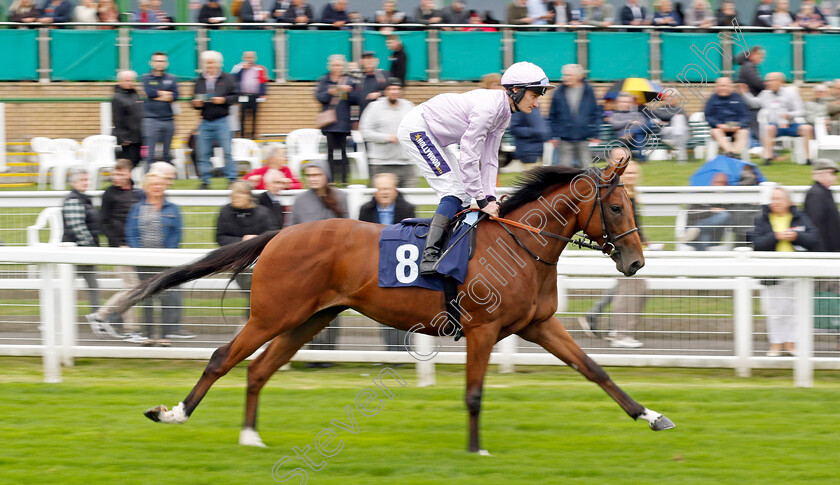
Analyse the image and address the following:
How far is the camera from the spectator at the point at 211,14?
13625 mm

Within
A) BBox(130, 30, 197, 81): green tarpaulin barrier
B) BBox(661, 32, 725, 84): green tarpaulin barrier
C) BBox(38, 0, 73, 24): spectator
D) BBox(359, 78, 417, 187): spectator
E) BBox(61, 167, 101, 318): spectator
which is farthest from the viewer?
BBox(38, 0, 73, 24): spectator

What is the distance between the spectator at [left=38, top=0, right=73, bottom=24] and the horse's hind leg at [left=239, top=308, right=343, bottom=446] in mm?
10154

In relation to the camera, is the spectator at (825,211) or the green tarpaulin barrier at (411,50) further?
the green tarpaulin barrier at (411,50)

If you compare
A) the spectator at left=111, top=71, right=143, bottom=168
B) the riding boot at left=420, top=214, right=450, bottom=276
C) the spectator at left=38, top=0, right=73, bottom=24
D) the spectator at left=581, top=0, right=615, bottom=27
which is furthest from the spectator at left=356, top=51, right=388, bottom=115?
the riding boot at left=420, top=214, right=450, bottom=276

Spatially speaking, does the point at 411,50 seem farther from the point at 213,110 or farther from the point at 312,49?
the point at 213,110

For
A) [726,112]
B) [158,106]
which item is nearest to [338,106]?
[158,106]

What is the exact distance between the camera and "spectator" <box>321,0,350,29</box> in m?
13.6

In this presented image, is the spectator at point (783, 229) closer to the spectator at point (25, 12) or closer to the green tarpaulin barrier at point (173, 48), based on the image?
the green tarpaulin barrier at point (173, 48)

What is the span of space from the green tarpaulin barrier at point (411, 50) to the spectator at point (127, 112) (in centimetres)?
388

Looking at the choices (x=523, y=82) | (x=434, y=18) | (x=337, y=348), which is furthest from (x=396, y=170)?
(x=434, y=18)

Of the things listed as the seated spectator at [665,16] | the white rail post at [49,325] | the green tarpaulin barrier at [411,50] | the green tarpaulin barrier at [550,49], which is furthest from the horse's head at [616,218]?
the seated spectator at [665,16]

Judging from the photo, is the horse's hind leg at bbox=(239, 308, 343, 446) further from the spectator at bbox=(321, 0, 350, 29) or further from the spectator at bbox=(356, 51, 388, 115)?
the spectator at bbox=(321, 0, 350, 29)

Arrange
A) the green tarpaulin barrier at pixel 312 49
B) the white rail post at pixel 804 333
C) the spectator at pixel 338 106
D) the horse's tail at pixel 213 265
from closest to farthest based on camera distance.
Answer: the horse's tail at pixel 213 265 → the white rail post at pixel 804 333 → the spectator at pixel 338 106 → the green tarpaulin barrier at pixel 312 49

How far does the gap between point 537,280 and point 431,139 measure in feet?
2.91
